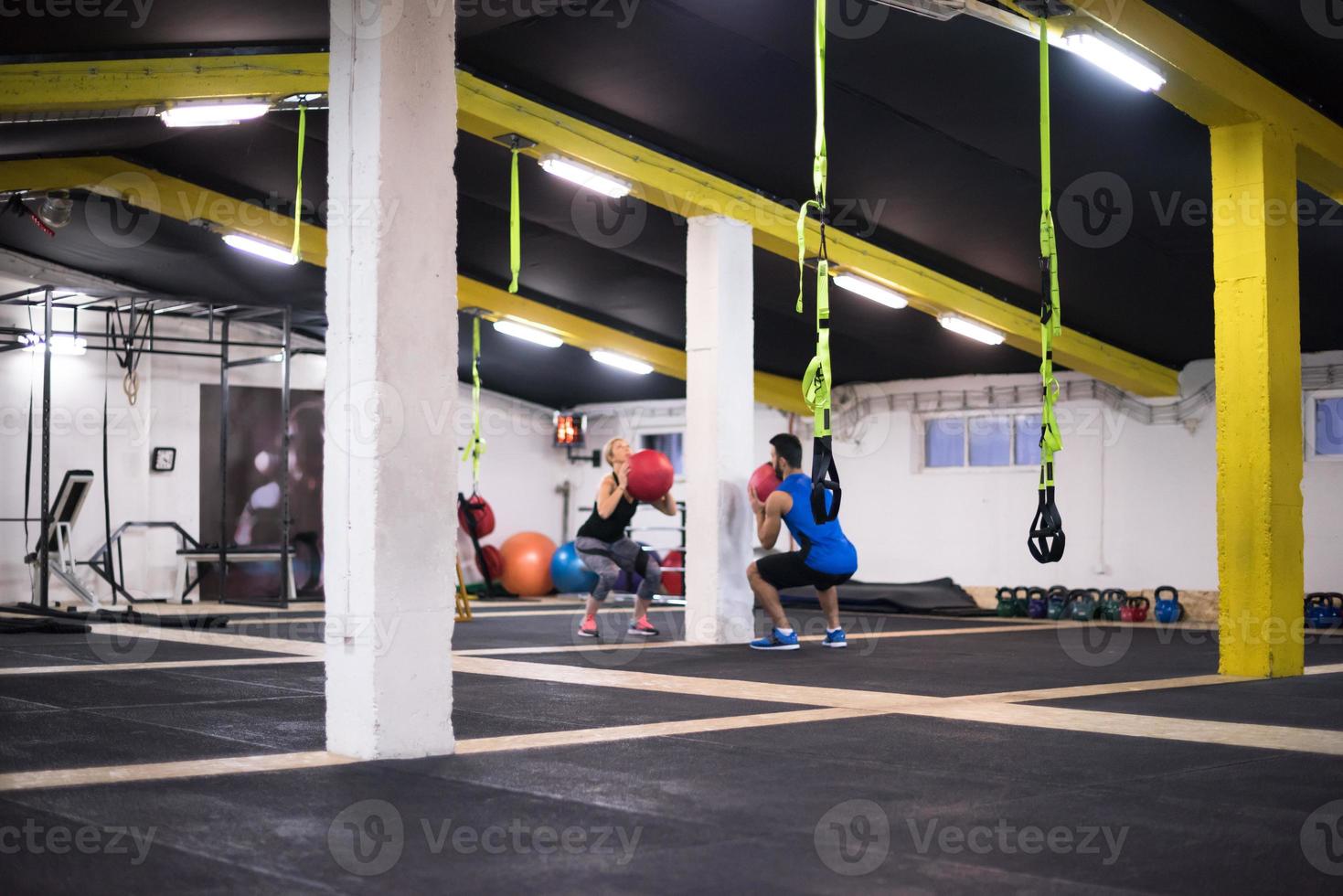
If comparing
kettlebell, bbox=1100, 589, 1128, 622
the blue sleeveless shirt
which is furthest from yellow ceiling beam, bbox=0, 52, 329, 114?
kettlebell, bbox=1100, 589, 1128, 622

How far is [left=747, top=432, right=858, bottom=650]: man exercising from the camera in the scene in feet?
28.8

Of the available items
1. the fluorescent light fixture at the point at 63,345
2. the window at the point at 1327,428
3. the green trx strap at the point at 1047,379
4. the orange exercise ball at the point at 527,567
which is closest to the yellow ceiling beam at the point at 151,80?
the green trx strap at the point at 1047,379

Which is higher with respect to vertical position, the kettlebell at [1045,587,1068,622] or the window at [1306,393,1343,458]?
the window at [1306,393,1343,458]

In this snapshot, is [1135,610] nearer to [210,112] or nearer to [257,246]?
[257,246]

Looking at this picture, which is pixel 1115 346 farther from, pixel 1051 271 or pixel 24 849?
pixel 24 849

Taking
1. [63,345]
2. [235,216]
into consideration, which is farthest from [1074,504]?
[63,345]

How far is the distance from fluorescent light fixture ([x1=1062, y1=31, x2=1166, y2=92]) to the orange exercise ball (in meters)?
11.2

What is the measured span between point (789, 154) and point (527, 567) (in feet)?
29.0

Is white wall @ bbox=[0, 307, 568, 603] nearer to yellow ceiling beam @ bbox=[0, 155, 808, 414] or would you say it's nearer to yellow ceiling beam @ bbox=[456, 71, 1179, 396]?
yellow ceiling beam @ bbox=[0, 155, 808, 414]

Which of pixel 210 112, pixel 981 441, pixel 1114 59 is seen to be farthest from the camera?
pixel 981 441

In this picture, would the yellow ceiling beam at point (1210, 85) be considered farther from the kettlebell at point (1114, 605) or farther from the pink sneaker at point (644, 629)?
the kettlebell at point (1114, 605)

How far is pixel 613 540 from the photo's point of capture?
998cm

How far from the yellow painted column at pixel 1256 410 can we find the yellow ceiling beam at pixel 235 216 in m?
7.14

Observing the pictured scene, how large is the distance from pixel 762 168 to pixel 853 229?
122 cm
